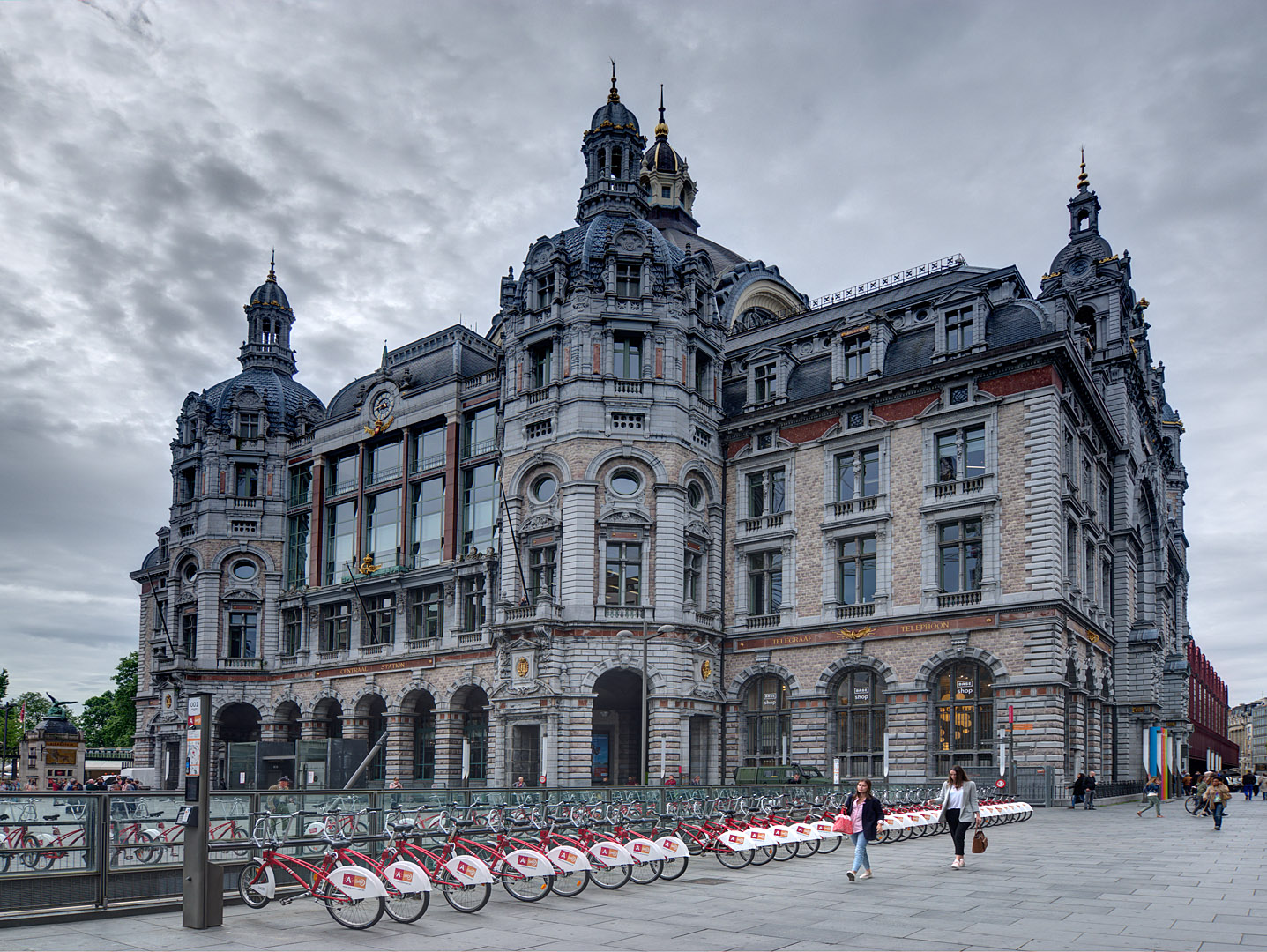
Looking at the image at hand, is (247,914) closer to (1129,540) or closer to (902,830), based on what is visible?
(902,830)

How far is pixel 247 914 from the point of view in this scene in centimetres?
1748

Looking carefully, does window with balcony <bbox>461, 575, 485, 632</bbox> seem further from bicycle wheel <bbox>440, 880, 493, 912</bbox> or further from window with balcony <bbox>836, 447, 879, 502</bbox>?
bicycle wheel <bbox>440, 880, 493, 912</bbox>

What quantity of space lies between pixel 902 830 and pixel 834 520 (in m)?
20.5

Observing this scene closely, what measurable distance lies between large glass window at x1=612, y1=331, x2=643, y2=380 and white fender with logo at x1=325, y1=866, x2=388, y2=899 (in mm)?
37663

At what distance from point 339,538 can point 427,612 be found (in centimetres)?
962

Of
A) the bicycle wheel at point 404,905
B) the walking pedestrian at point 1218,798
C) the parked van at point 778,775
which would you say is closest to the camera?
the bicycle wheel at point 404,905

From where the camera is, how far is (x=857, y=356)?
170 feet

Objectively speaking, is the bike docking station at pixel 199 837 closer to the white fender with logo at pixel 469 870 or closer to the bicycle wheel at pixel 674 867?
the white fender with logo at pixel 469 870

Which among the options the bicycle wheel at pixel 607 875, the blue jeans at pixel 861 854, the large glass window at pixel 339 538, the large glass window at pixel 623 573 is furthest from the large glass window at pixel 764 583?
the bicycle wheel at pixel 607 875

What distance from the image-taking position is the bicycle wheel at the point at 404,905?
16594mm

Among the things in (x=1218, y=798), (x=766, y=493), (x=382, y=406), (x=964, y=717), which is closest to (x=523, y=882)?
(x=1218, y=798)

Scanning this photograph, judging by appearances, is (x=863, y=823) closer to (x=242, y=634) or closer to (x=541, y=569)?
(x=541, y=569)

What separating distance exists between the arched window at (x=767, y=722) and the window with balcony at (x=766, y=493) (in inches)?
290

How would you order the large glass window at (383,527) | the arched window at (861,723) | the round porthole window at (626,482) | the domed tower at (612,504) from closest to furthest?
1. the arched window at (861,723)
2. the domed tower at (612,504)
3. the round porthole window at (626,482)
4. the large glass window at (383,527)
